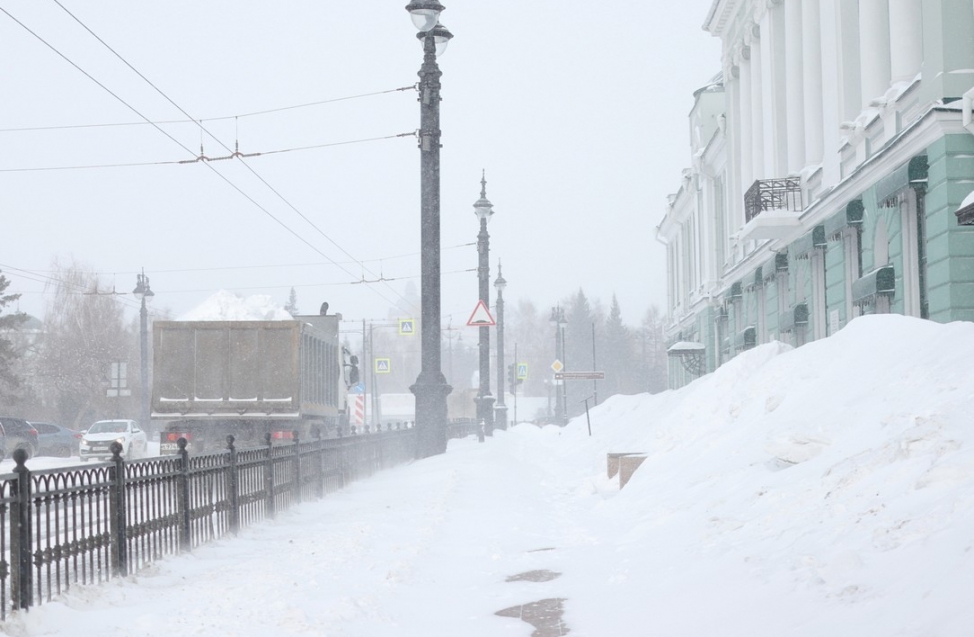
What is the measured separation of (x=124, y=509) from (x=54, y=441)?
3265 centimetres

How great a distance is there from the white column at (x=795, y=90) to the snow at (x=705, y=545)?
14.2 metres

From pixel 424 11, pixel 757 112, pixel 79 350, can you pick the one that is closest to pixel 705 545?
pixel 424 11

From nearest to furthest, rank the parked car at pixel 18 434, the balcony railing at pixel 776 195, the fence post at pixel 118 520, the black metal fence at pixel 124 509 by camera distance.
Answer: the black metal fence at pixel 124 509
the fence post at pixel 118 520
the balcony railing at pixel 776 195
the parked car at pixel 18 434

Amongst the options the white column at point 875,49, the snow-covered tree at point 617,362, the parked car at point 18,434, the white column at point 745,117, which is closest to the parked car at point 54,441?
the parked car at point 18,434

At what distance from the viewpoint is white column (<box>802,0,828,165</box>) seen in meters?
25.7

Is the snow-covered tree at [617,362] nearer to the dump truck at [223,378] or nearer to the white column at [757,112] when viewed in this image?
the white column at [757,112]

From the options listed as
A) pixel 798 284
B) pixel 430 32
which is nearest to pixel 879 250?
pixel 798 284

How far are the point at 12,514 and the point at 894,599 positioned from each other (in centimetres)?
501

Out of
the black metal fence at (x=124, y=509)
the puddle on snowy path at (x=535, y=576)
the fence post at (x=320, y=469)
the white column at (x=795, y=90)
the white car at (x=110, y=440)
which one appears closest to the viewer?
the black metal fence at (x=124, y=509)

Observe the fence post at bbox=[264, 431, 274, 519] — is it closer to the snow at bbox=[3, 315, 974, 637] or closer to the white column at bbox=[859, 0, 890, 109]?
the snow at bbox=[3, 315, 974, 637]

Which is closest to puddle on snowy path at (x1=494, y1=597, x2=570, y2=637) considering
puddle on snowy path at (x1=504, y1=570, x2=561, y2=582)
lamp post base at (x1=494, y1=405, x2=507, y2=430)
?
puddle on snowy path at (x1=504, y1=570, x2=561, y2=582)

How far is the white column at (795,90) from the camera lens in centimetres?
2738

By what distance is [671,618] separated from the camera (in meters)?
Result: 6.52

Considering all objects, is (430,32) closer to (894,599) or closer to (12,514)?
(12,514)
